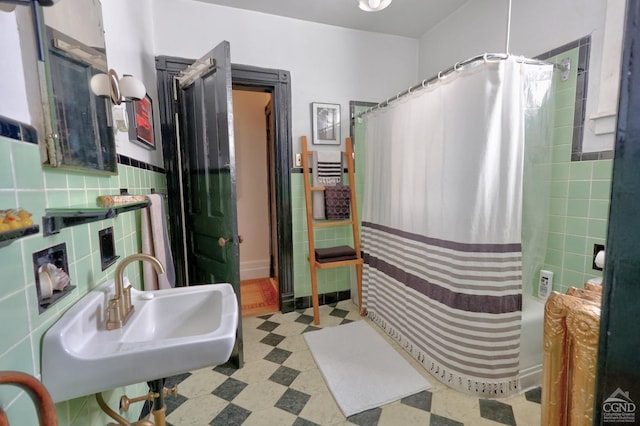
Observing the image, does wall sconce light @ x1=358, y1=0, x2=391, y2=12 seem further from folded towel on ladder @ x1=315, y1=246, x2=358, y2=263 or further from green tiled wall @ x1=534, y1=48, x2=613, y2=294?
folded towel on ladder @ x1=315, y1=246, x2=358, y2=263

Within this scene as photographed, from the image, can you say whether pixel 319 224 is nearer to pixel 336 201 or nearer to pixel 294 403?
pixel 336 201

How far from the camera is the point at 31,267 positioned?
0.62 meters

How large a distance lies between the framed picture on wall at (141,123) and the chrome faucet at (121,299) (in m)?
0.76

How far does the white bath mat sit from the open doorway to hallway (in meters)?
1.11

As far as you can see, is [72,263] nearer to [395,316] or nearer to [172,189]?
[172,189]

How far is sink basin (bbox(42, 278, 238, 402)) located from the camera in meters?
0.65

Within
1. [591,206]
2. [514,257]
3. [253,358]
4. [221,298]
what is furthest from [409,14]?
[253,358]

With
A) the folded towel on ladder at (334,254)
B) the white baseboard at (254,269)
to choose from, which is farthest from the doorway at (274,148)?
the white baseboard at (254,269)

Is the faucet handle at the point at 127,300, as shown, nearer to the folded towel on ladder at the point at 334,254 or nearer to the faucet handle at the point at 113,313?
the faucet handle at the point at 113,313

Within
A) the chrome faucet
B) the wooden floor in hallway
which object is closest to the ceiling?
the chrome faucet

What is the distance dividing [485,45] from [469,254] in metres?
1.57

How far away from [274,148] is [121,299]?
1628 mm

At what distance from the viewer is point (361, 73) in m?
2.44

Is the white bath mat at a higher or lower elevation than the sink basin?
lower
